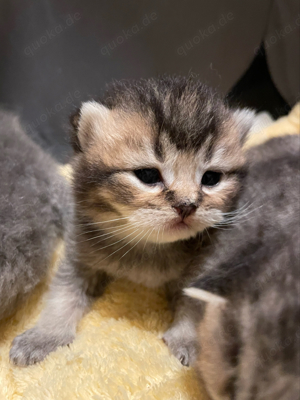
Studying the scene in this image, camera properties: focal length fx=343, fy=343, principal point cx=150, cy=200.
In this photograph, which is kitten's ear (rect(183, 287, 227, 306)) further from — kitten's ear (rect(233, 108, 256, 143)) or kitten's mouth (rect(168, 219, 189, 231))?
kitten's ear (rect(233, 108, 256, 143))

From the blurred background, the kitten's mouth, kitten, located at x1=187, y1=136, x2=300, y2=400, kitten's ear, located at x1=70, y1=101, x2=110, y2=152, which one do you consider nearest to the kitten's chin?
the kitten's mouth

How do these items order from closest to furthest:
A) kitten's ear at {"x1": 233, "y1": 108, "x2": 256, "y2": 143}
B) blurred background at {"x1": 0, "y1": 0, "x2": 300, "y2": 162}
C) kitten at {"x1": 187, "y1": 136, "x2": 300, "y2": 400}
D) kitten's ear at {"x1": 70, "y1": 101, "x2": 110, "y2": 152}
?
kitten at {"x1": 187, "y1": 136, "x2": 300, "y2": 400} < kitten's ear at {"x1": 70, "y1": 101, "x2": 110, "y2": 152} < kitten's ear at {"x1": 233, "y1": 108, "x2": 256, "y2": 143} < blurred background at {"x1": 0, "y1": 0, "x2": 300, "y2": 162}

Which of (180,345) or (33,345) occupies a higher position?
(33,345)

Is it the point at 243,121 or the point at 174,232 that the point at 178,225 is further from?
the point at 243,121

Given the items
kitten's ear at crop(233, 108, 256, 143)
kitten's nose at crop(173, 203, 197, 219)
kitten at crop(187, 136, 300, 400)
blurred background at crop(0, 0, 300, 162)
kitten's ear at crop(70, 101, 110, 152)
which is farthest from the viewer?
blurred background at crop(0, 0, 300, 162)

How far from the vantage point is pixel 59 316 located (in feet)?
Answer: 3.38

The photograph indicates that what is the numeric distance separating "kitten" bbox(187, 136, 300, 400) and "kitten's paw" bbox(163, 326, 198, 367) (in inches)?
10.2

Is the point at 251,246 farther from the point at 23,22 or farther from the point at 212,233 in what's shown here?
the point at 23,22

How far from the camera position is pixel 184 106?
840mm

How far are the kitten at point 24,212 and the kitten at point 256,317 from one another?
552 mm

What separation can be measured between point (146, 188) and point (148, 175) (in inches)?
1.4

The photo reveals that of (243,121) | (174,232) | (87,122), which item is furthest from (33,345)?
(243,121)

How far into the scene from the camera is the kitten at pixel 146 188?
81 cm

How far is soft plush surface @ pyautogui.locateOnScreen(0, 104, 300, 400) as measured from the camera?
0.82 m
